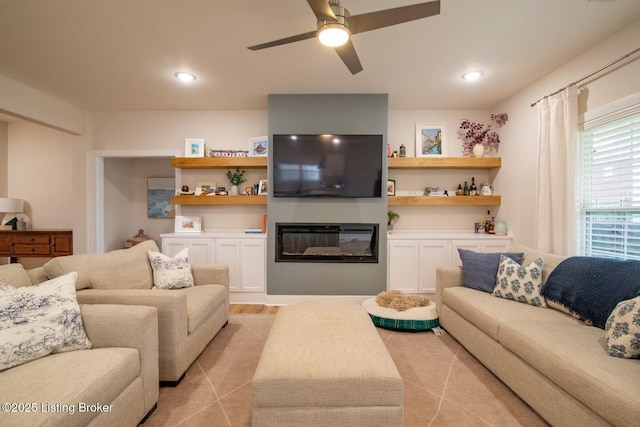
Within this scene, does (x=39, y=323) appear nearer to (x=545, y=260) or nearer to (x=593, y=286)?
(x=593, y=286)

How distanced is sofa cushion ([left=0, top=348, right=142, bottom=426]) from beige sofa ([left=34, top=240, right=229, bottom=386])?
14.5 inches

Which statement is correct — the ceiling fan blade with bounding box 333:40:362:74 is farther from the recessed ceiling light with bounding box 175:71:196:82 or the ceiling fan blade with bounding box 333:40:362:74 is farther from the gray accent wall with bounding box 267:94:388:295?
the recessed ceiling light with bounding box 175:71:196:82

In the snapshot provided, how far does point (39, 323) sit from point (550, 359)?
103 inches

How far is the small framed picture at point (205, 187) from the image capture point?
402 centimetres

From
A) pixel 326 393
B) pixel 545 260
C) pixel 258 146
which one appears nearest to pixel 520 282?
pixel 545 260

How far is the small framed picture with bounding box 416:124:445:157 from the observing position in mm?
4016

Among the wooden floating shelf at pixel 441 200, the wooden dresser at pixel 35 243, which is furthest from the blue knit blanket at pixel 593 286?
the wooden dresser at pixel 35 243

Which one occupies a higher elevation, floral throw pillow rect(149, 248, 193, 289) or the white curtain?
the white curtain

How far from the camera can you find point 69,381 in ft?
3.86

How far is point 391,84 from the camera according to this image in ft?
10.7

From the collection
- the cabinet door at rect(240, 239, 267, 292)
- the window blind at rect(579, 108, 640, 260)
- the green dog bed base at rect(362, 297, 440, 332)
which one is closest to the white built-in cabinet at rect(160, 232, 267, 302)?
the cabinet door at rect(240, 239, 267, 292)

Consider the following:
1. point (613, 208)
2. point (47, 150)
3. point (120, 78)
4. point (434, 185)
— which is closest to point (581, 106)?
point (613, 208)

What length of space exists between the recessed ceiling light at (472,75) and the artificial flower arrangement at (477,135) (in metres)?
0.95

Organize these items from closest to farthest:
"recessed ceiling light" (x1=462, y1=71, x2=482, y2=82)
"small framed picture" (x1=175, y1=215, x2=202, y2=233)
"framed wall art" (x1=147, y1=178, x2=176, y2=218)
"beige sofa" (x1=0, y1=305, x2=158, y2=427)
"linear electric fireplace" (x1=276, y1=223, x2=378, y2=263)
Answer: "beige sofa" (x1=0, y1=305, x2=158, y2=427)
"recessed ceiling light" (x1=462, y1=71, x2=482, y2=82)
"linear electric fireplace" (x1=276, y1=223, x2=378, y2=263)
"small framed picture" (x1=175, y1=215, x2=202, y2=233)
"framed wall art" (x1=147, y1=178, x2=176, y2=218)
